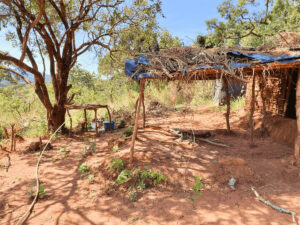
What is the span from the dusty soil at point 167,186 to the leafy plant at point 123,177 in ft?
0.54

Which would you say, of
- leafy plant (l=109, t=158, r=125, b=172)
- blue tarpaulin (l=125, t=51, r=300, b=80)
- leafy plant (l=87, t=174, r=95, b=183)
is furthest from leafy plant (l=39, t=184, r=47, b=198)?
blue tarpaulin (l=125, t=51, r=300, b=80)

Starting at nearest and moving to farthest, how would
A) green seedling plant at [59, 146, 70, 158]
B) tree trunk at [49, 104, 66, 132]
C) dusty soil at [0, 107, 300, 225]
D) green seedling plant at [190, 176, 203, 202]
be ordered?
dusty soil at [0, 107, 300, 225], green seedling plant at [190, 176, 203, 202], green seedling plant at [59, 146, 70, 158], tree trunk at [49, 104, 66, 132]

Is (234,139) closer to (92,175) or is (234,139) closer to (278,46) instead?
(278,46)

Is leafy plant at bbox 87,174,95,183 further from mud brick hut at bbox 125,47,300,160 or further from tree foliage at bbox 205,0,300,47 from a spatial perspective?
tree foliage at bbox 205,0,300,47

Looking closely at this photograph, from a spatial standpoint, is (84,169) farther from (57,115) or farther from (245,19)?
(245,19)

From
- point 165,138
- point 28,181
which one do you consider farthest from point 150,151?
point 28,181

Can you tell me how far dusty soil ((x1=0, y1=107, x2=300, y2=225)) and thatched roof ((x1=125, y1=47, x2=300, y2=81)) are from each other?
1844mm

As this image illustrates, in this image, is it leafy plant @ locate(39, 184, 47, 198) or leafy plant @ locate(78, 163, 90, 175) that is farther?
leafy plant @ locate(78, 163, 90, 175)

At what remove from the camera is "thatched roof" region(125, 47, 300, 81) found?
393cm

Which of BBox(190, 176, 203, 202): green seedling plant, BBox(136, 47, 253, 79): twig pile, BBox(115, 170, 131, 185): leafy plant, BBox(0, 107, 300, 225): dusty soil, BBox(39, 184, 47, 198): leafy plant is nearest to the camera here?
BBox(0, 107, 300, 225): dusty soil

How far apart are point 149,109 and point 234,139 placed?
22.4 feet

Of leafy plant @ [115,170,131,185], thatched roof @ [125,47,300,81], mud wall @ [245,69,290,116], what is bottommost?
leafy plant @ [115,170,131,185]

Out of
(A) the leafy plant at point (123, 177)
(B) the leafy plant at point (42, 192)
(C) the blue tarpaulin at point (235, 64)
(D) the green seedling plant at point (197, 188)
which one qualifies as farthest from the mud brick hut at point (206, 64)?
(B) the leafy plant at point (42, 192)

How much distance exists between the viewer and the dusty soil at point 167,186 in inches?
123
